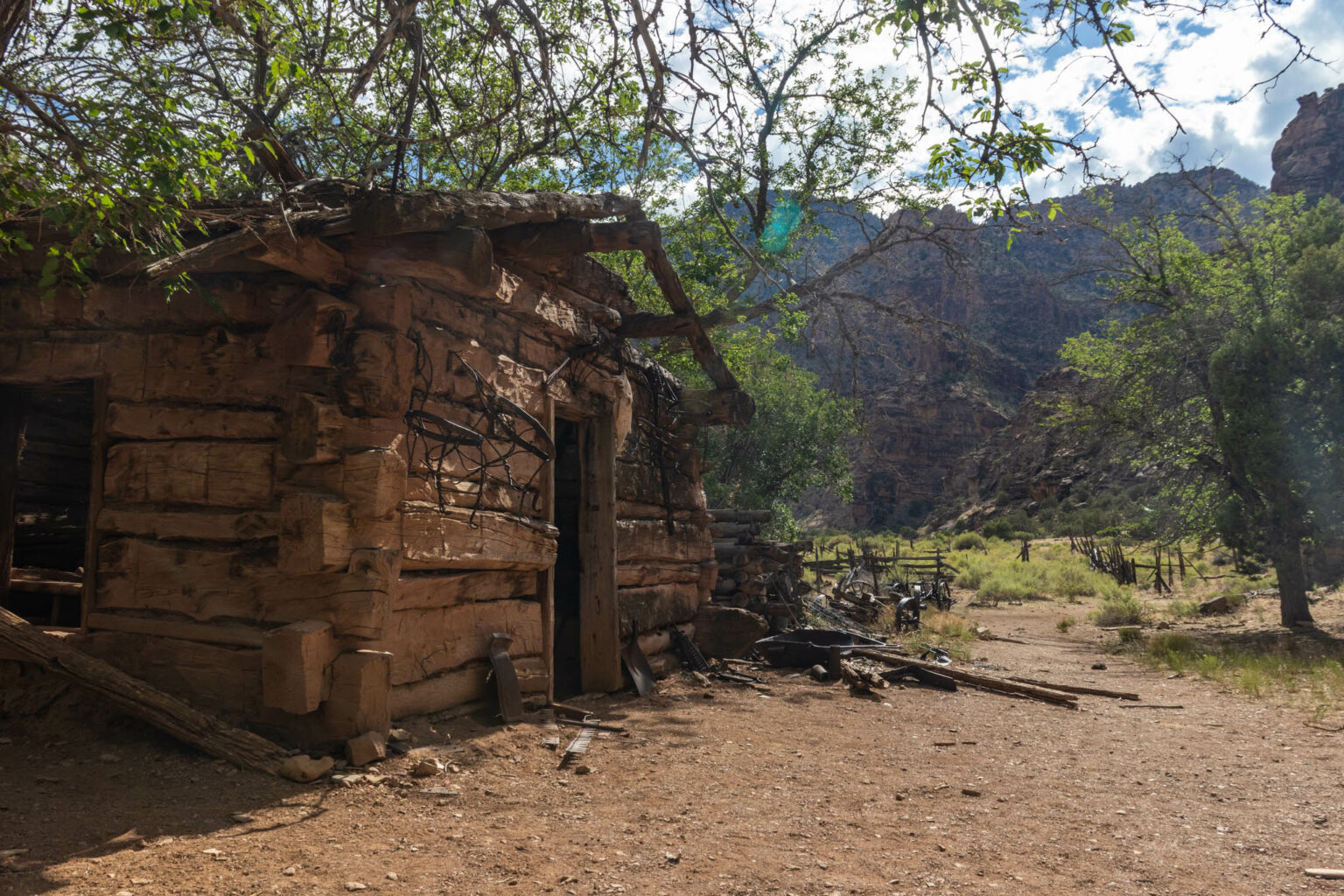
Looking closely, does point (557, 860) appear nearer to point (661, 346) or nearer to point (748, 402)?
point (748, 402)

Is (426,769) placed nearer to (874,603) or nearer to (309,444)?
(309,444)

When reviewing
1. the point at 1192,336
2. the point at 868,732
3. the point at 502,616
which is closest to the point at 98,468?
the point at 502,616

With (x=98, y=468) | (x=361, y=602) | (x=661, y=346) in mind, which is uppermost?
(x=661, y=346)

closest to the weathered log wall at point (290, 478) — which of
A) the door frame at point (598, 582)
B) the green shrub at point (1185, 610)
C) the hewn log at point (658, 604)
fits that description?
the door frame at point (598, 582)

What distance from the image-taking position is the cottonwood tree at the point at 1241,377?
40.8 ft

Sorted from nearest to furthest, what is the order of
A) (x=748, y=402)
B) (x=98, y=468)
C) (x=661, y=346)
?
(x=98, y=468) → (x=748, y=402) → (x=661, y=346)

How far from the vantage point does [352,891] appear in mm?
2898

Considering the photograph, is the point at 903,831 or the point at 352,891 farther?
the point at 903,831

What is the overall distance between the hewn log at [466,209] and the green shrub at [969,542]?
38027 millimetres

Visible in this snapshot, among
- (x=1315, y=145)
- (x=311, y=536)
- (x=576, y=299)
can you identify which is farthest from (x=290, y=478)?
(x=1315, y=145)

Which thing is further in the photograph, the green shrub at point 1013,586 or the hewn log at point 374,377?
the green shrub at point 1013,586

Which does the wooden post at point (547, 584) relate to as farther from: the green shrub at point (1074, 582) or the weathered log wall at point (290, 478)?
the green shrub at point (1074, 582)

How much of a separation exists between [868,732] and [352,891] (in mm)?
4213

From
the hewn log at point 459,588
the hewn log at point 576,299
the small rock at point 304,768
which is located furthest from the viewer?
the hewn log at point 576,299
